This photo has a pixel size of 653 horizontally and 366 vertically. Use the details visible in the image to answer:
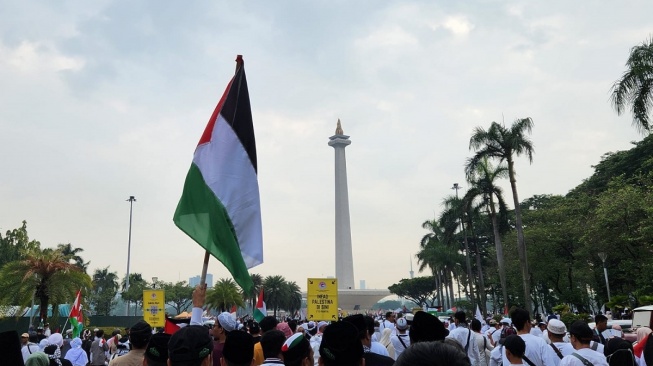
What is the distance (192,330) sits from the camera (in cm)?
369

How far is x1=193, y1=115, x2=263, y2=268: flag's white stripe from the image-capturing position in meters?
7.27

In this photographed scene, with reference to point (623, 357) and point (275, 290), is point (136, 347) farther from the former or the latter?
point (275, 290)

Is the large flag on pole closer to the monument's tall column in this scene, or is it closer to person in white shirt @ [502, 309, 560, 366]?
person in white shirt @ [502, 309, 560, 366]

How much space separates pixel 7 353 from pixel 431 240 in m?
65.1

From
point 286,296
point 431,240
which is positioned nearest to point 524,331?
point 431,240

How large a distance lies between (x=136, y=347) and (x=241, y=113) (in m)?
3.47

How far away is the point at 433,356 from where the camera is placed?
1.92 m

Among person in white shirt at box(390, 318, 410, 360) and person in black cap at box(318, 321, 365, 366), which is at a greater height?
person in black cap at box(318, 321, 365, 366)

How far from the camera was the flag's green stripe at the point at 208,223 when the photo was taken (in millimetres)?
6992

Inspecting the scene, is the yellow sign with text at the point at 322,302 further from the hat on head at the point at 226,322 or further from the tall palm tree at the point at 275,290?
the tall palm tree at the point at 275,290

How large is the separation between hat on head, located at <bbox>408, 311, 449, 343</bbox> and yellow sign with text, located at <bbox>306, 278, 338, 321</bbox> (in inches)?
458

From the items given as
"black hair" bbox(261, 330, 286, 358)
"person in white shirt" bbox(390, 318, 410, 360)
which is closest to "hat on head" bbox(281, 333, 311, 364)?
"black hair" bbox(261, 330, 286, 358)

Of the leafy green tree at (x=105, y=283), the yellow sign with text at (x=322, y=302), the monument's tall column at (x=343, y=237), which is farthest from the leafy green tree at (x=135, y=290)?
the yellow sign with text at (x=322, y=302)

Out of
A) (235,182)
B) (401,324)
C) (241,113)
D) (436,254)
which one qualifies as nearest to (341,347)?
(235,182)
